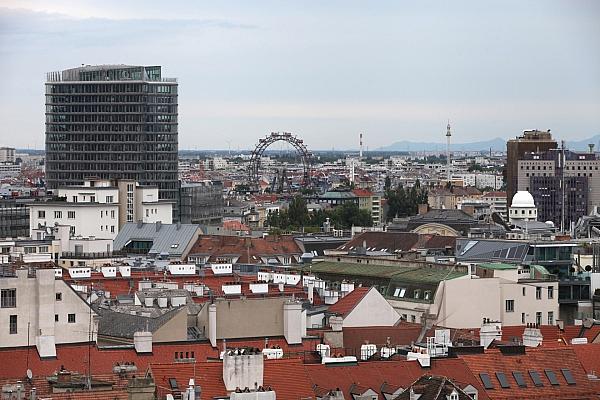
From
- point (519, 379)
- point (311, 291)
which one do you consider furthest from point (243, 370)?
point (311, 291)

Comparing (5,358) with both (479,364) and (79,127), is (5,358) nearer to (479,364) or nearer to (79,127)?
(479,364)

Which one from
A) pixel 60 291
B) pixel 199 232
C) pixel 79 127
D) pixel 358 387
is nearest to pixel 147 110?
pixel 79 127

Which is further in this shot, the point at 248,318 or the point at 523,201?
the point at 523,201

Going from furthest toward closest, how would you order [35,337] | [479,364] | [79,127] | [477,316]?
[79,127] < [477,316] < [35,337] < [479,364]

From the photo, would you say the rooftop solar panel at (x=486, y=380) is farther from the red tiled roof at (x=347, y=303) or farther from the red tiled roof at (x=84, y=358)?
the red tiled roof at (x=347, y=303)

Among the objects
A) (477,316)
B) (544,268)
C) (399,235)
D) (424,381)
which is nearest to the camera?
(424,381)

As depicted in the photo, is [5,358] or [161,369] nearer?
[161,369]

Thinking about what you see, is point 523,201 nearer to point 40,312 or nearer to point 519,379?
point 40,312

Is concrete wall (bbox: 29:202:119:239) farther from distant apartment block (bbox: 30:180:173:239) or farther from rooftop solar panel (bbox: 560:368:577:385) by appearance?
rooftop solar panel (bbox: 560:368:577:385)

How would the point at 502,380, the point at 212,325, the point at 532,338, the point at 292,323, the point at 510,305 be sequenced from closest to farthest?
the point at 502,380
the point at 532,338
the point at 212,325
the point at 292,323
the point at 510,305
